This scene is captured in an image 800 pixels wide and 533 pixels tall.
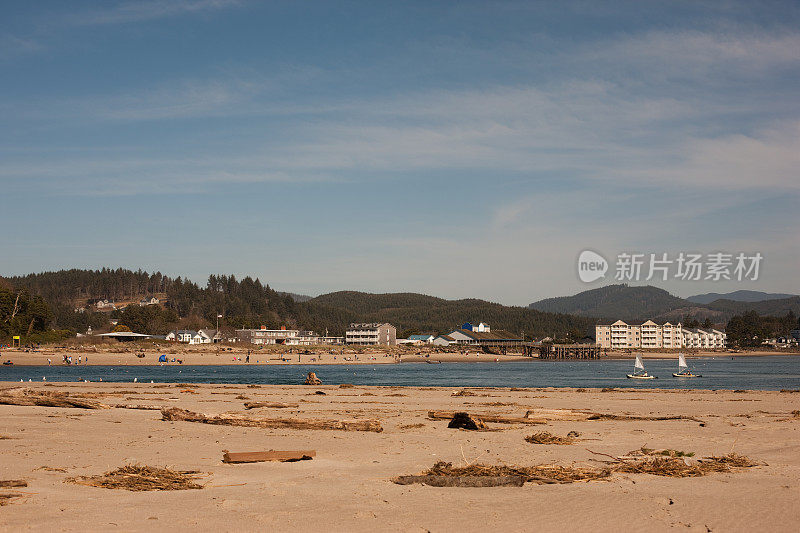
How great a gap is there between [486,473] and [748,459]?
6.34 metres

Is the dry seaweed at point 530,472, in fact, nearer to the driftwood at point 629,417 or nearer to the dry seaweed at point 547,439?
the dry seaweed at point 547,439

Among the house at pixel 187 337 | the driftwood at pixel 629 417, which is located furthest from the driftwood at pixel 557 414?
the house at pixel 187 337

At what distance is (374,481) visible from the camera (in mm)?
11266

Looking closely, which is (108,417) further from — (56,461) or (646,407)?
(646,407)

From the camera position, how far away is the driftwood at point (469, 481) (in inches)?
421

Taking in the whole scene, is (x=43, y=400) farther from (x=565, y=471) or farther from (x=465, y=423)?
(x=565, y=471)

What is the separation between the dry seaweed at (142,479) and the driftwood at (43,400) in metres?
12.0

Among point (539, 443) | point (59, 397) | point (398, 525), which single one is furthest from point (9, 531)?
point (59, 397)

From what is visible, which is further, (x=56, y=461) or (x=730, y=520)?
(x=56, y=461)

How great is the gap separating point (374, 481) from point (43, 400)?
16082 millimetres

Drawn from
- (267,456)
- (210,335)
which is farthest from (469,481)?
(210,335)

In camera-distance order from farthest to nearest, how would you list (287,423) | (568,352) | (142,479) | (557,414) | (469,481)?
(568,352) → (557,414) → (287,423) → (469,481) → (142,479)

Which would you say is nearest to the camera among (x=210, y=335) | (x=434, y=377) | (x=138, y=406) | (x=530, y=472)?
(x=530, y=472)

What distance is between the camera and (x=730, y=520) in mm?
8609
